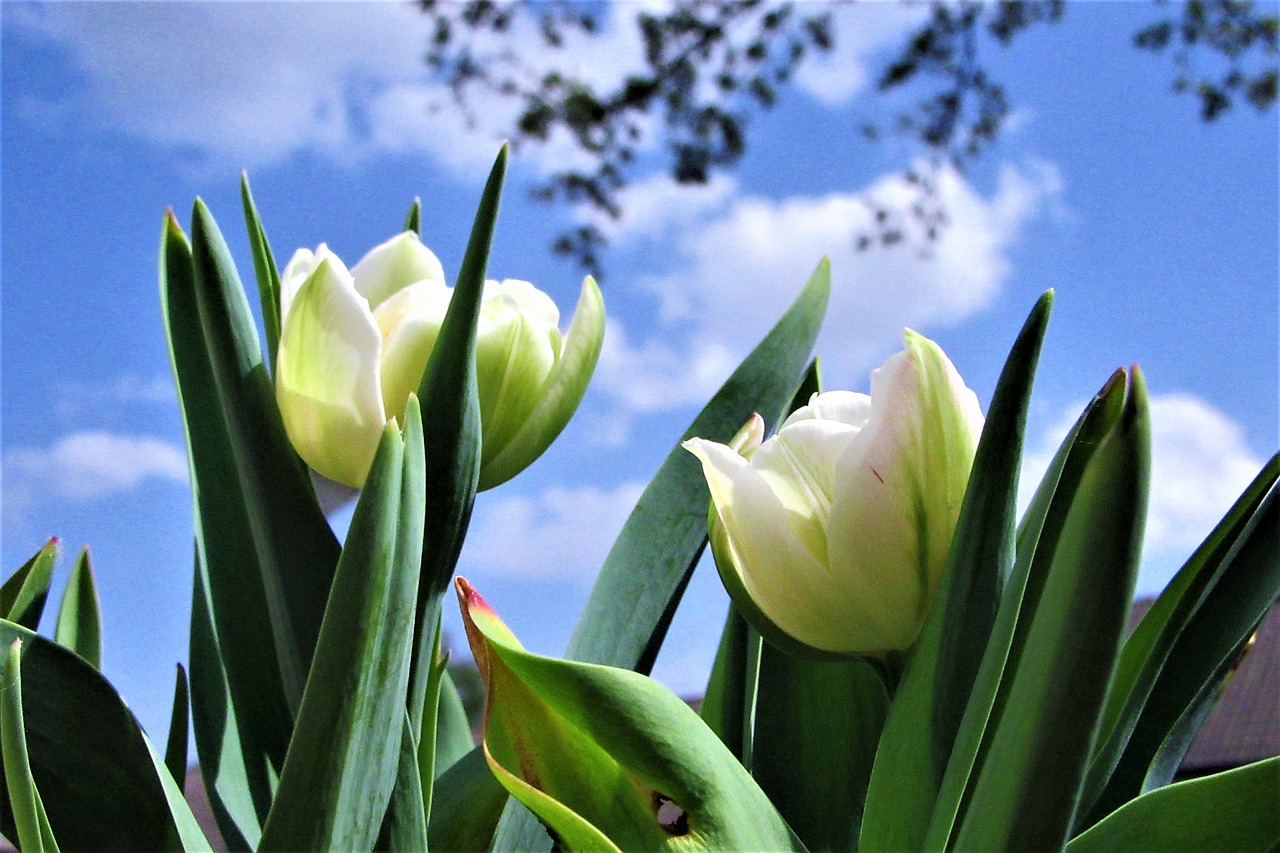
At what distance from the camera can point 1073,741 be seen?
0.72 feet

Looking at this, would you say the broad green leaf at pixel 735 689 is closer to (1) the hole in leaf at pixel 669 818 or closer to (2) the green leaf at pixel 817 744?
(2) the green leaf at pixel 817 744

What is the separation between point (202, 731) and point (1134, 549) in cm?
40

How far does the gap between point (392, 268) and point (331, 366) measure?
0.10 metres

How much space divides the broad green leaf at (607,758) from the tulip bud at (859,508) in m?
0.06

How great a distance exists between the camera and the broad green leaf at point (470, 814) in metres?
0.43

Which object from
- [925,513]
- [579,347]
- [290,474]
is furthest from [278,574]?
[925,513]

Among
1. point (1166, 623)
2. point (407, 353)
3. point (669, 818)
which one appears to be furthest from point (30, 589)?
point (1166, 623)

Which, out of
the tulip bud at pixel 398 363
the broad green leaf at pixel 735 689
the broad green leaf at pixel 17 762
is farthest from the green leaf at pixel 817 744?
the broad green leaf at pixel 17 762

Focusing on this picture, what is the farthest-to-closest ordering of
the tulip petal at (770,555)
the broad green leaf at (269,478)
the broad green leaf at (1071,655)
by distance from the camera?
the broad green leaf at (269,478) → the tulip petal at (770,555) → the broad green leaf at (1071,655)

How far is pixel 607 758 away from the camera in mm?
282

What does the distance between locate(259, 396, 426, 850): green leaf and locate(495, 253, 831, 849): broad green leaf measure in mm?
138

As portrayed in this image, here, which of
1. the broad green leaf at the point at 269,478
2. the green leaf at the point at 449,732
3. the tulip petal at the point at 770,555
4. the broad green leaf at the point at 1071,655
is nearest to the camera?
the broad green leaf at the point at 1071,655

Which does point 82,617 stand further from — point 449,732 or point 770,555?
point 770,555

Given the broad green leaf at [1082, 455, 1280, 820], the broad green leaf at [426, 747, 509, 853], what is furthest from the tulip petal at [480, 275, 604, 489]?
the broad green leaf at [1082, 455, 1280, 820]
